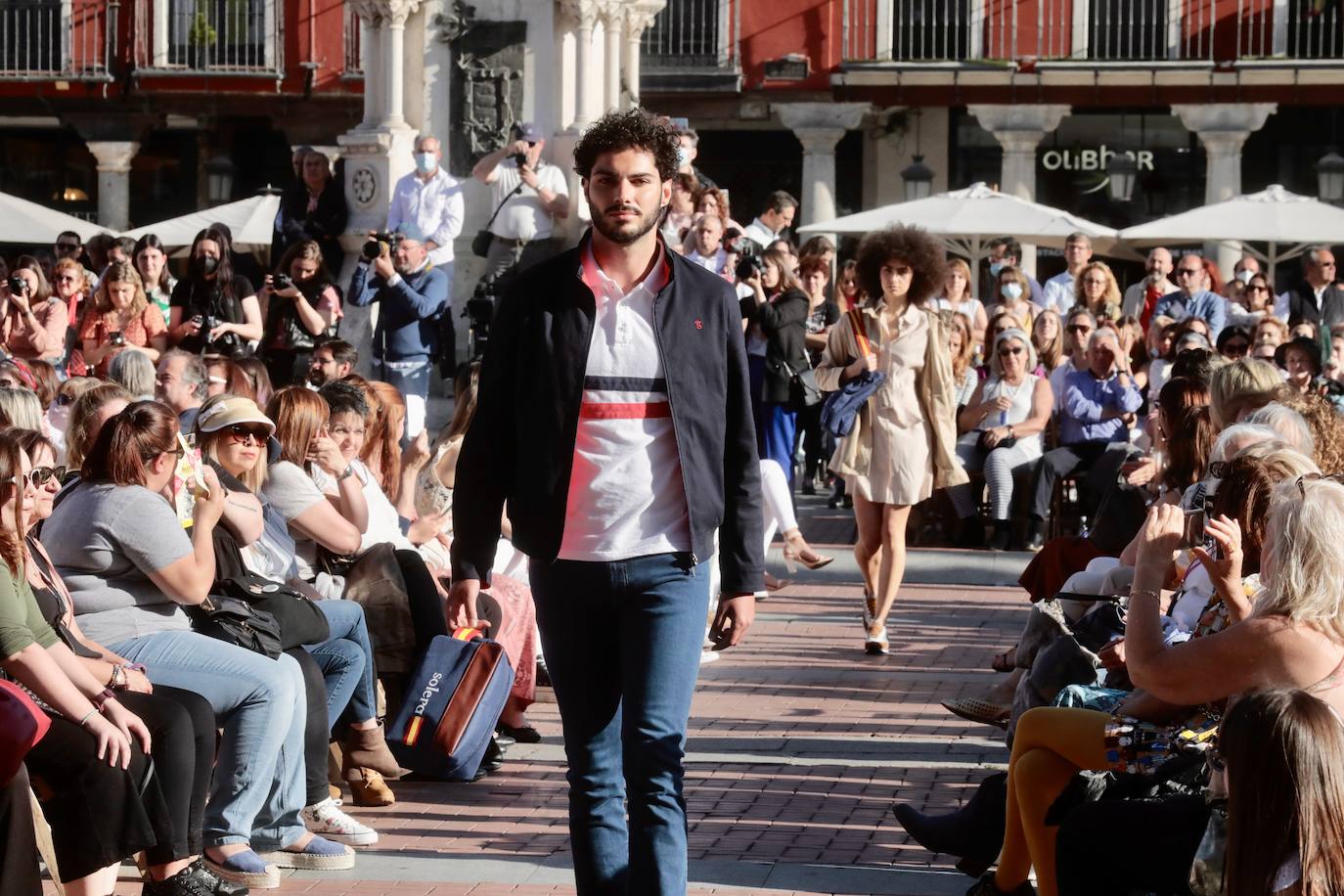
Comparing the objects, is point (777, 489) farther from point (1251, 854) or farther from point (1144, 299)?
point (1144, 299)

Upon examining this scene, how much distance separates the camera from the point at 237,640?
654cm

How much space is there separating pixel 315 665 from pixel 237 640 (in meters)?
0.40

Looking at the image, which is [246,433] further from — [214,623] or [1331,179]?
[1331,179]

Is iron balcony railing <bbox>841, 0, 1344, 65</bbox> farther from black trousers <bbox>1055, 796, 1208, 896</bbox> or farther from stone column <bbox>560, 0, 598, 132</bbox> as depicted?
black trousers <bbox>1055, 796, 1208, 896</bbox>

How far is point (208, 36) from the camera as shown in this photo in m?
35.6

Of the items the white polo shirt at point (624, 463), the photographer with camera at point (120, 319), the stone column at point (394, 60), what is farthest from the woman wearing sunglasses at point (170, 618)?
the stone column at point (394, 60)

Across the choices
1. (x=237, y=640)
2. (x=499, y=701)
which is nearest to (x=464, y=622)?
(x=237, y=640)

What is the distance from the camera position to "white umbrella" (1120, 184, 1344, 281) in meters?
22.0

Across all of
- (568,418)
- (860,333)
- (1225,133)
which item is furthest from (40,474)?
(1225,133)

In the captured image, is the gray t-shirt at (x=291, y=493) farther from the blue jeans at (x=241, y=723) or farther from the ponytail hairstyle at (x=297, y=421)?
the blue jeans at (x=241, y=723)

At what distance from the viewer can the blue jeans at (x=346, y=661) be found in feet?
23.2

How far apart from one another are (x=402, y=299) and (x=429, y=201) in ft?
3.93

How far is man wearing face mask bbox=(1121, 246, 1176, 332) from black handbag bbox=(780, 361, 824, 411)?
4.85 metres

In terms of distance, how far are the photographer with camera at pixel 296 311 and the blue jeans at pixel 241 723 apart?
24.1 ft
